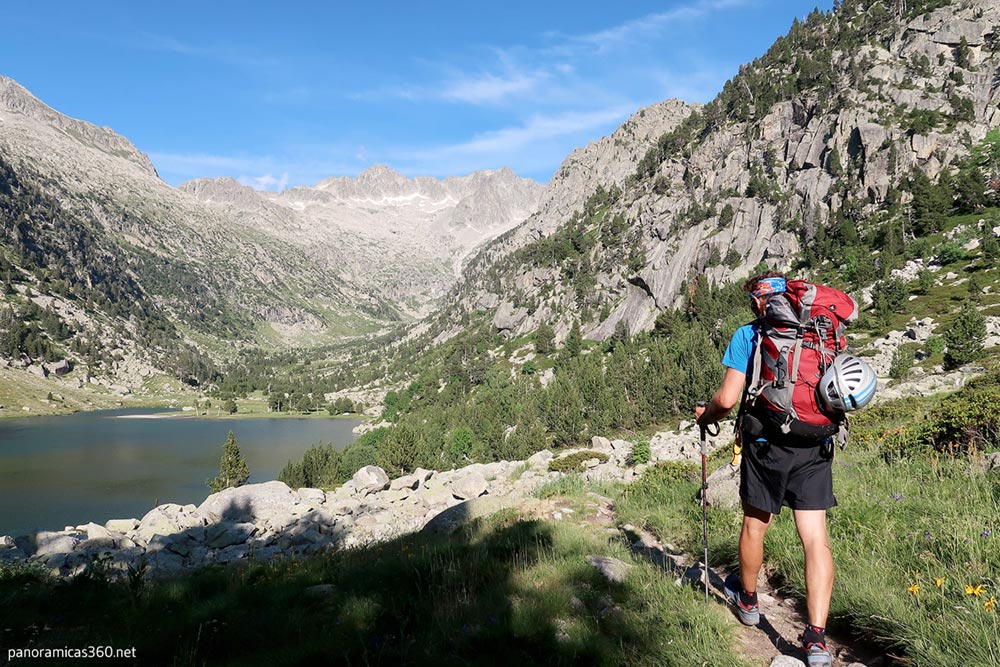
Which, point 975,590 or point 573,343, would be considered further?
point 573,343

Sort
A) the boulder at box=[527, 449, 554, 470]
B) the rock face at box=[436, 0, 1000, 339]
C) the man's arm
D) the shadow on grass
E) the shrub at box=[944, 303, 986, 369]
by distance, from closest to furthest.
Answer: the shadow on grass < the man's arm < the boulder at box=[527, 449, 554, 470] < the shrub at box=[944, 303, 986, 369] < the rock face at box=[436, 0, 1000, 339]

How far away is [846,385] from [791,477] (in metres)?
1.03

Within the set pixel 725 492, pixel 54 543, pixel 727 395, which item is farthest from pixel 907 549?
pixel 54 543

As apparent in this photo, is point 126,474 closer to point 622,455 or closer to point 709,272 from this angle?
point 622,455

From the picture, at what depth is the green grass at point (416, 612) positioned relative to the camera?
4.50 m

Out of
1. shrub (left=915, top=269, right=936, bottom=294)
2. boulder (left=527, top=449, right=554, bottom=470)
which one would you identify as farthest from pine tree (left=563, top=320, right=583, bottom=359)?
boulder (left=527, top=449, right=554, bottom=470)

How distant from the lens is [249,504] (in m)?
31.6

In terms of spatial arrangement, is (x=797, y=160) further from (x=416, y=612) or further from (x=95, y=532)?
(x=95, y=532)

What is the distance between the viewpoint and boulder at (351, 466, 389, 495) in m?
35.3

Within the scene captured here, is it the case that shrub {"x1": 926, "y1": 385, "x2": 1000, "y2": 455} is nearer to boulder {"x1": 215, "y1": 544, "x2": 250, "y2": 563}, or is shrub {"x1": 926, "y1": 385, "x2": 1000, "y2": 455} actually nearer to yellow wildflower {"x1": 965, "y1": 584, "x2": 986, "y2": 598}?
A: yellow wildflower {"x1": 965, "y1": 584, "x2": 986, "y2": 598}

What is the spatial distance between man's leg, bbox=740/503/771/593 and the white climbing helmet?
1.36 metres

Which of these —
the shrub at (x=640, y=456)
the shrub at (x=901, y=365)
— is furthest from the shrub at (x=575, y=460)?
the shrub at (x=901, y=365)

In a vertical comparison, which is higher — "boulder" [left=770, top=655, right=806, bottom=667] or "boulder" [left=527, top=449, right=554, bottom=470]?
"boulder" [left=770, top=655, right=806, bottom=667]

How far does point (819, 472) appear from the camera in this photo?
14.6ft
